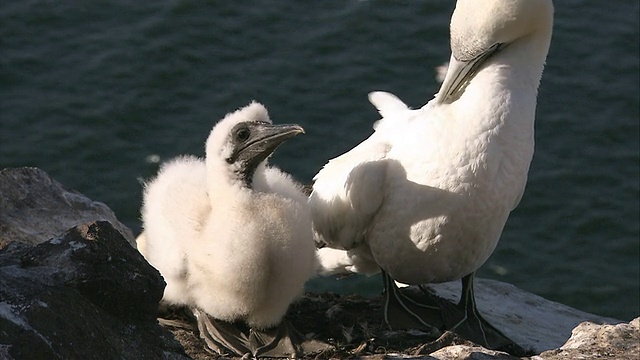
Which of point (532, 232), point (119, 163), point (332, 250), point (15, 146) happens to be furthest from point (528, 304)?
point (15, 146)

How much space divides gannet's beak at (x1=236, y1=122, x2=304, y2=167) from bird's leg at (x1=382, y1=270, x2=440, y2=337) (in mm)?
1180

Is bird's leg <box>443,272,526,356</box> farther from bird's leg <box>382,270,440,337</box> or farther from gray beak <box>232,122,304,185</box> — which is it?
gray beak <box>232,122,304,185</box>

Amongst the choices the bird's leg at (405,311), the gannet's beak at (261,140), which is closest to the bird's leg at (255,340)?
the bird's leg at (405,311)

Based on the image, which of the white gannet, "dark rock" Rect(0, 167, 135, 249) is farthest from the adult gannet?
"dark rock" Rect(0, 167, 135, 249)

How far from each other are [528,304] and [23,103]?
21.1 ft

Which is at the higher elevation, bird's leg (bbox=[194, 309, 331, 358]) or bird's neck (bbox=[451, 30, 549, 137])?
bird's neck (bbox=[451, 30, 549, 137])

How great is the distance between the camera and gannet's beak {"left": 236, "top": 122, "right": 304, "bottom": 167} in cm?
571

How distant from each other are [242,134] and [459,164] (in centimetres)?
109

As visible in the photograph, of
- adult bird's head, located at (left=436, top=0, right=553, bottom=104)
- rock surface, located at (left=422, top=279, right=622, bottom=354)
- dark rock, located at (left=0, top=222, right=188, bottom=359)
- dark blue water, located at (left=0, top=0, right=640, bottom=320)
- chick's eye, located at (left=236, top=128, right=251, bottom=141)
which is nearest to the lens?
dark rock, located at (left=0, top=222, right=188, bottom=359)

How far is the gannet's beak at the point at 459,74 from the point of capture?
6066 mm

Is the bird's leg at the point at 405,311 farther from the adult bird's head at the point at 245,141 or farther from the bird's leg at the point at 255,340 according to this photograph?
the adult bird's head at the point at 245,141

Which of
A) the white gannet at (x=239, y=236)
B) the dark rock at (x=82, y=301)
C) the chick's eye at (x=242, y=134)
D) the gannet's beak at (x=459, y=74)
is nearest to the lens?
the dark rock at (x=82, y=301)

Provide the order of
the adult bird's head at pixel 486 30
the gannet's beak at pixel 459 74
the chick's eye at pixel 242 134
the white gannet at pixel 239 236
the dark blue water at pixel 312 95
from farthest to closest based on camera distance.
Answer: the dark blue water at pixel 312 95, the gannet's beak at pixel 459 74, the adult bird's head at pixel 486 30, the chick's eye at pixel 242 134, the white gannet at pixel 239 236

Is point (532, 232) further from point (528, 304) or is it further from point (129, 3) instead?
point (129, 3)
